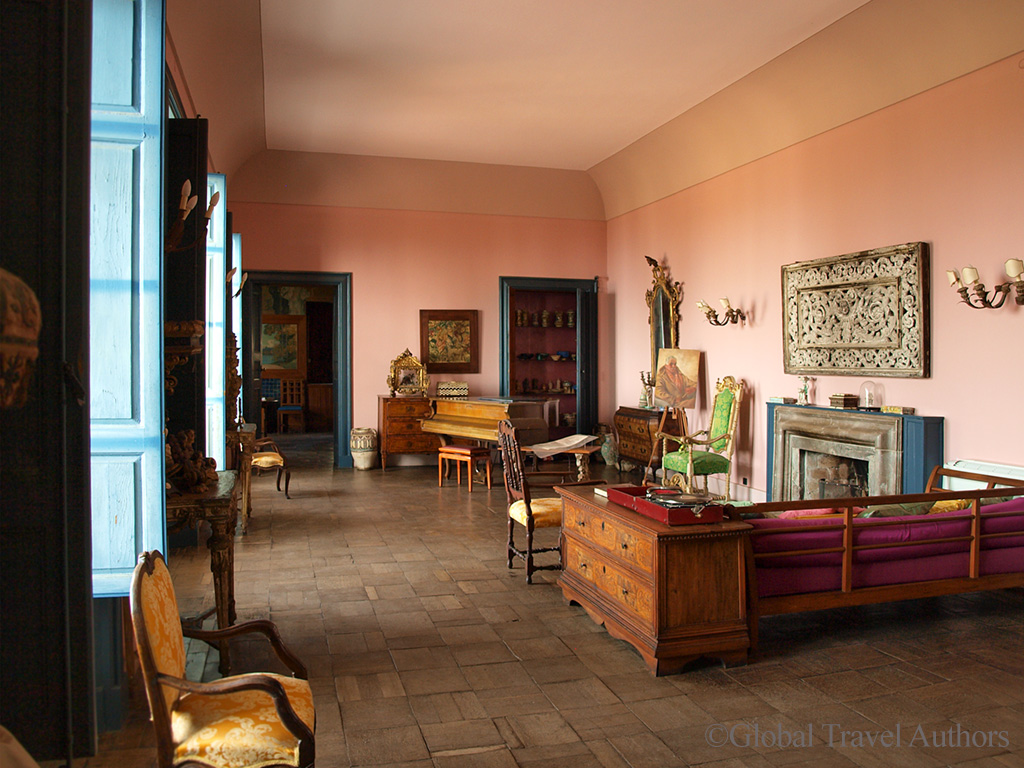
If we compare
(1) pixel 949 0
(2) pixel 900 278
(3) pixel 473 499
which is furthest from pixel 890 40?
(3) pixel 473 499

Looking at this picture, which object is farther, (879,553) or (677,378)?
(677,378)

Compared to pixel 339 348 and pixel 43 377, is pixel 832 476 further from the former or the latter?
pixel 339 348

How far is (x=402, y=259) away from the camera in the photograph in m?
11.8

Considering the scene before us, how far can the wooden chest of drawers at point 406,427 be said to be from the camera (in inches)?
445

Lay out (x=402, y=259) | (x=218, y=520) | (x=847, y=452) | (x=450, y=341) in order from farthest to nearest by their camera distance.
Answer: (x=450, y=341) → (x=402, y=259) → (x=847, y=452) → (x=218, y=520)

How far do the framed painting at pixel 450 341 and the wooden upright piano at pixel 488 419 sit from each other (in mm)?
1191

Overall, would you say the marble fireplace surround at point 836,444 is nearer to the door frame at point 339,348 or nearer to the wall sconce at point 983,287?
the wall sconce at point 983,287

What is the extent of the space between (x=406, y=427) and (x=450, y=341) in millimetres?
1548

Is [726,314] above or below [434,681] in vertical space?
above

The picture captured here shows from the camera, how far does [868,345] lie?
712cm

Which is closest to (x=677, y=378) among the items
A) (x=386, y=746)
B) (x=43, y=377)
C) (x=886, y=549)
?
(x=886, y=549)

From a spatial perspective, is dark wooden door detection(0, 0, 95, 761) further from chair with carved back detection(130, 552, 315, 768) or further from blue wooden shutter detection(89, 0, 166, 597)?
blue wooden shutter detection(89, 0, 166, 597)

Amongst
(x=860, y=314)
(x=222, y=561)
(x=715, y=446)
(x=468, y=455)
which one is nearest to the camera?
(x=222, y=561)

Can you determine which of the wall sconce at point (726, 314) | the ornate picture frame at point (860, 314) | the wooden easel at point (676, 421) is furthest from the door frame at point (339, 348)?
the ornate picture frame at point (860, 314)
